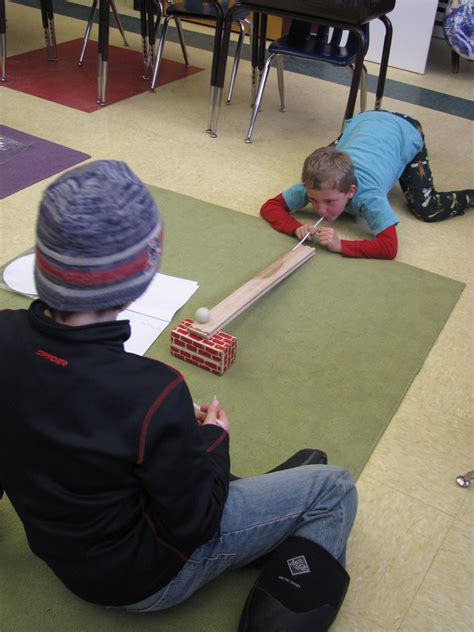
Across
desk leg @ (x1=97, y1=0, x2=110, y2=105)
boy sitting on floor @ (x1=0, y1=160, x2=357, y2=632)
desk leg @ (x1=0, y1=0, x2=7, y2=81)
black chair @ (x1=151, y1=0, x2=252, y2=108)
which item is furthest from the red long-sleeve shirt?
desk leg @ (x1=0, y1=0, x2=7, y2=81)

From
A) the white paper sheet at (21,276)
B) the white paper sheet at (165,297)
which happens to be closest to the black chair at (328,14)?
the white paper sheet at (165,297)

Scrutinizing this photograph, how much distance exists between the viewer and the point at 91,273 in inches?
33.9

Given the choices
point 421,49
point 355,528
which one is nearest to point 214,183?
point 355,528

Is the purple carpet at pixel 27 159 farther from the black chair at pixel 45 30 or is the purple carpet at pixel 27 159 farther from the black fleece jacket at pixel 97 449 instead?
the black fleece jacket at pixel 97 449

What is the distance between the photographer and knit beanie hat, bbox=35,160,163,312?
0.84 metres

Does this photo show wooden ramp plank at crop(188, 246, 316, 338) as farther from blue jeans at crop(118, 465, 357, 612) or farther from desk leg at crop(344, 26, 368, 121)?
desk leg at crop(344, 26, 368, 121)

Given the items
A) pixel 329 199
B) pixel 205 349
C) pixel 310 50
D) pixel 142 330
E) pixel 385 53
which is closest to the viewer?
pixel 205 349

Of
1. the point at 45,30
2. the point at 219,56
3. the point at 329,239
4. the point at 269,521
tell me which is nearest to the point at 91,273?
the point at 269,521

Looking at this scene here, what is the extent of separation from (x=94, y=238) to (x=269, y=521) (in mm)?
637

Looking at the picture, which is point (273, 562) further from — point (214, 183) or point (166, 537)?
point (214, 183)

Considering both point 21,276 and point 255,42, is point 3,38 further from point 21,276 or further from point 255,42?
point 21,276

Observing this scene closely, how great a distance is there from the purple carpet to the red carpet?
19.1 inches

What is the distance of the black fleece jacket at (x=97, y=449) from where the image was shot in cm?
89

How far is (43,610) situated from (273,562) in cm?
43
